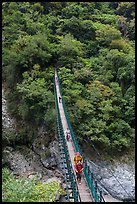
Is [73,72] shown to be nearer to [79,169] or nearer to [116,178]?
[116,178]

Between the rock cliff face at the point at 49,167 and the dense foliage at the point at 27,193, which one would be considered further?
the rock cliff face at the point at 49,167

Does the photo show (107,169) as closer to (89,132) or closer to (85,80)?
(89,132)

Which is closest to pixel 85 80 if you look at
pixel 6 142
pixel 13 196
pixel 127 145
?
pixel 127 145

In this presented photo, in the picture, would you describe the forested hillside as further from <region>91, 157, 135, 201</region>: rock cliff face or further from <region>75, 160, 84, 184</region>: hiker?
<region>75, 160, 84, 184</region>: hiker

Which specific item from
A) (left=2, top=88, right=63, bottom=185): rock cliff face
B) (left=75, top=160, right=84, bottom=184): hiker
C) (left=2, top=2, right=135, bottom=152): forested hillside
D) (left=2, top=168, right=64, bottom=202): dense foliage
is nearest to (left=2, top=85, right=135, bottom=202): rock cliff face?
(left=2, top=88, right=63, bottom=185): rock cliff face

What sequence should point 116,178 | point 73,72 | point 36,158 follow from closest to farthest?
point 116,178, point 36,158, point 73,72

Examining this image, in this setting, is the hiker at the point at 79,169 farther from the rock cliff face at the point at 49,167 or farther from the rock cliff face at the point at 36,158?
the rock cliff face at the point at 36,158

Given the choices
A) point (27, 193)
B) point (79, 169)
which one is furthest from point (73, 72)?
point (79, 169)

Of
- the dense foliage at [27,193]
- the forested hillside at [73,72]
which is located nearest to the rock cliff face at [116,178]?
the forested hillside at [73,72]
